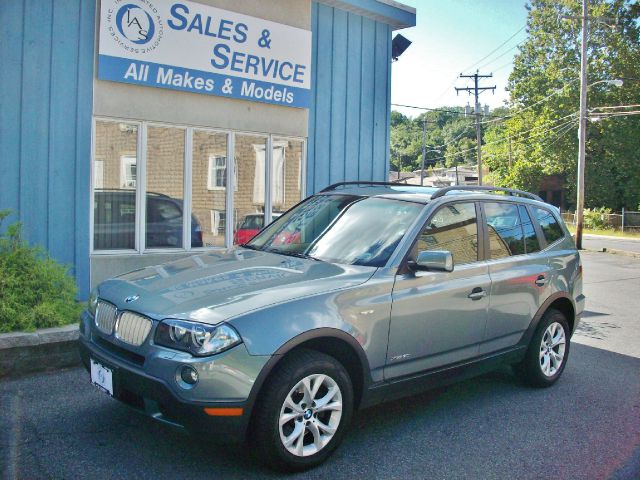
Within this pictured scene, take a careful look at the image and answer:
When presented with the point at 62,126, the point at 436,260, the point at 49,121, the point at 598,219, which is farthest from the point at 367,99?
the point at 598,219

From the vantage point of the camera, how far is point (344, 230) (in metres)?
4.68

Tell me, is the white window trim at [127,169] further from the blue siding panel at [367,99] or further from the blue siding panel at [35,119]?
the blue siding panel at [367,99]

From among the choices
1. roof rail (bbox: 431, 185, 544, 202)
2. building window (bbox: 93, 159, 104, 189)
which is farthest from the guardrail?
building window (bbox: 93, 159, 104, 189)

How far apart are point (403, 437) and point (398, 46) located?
890 centimetres

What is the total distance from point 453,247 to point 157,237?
16.1 ft

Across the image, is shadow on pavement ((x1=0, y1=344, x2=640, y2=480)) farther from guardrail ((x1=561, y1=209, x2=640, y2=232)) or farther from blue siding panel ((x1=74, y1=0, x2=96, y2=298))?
guardrail ((x1=561, y1=209, x2=640, y2=232))

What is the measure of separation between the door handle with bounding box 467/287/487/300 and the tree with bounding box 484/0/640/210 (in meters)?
39.5

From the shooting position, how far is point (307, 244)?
15.4 ft

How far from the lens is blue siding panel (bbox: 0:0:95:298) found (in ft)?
23.1

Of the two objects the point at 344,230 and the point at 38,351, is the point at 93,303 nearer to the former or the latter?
the point at 38,351

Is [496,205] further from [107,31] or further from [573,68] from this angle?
[573,68]

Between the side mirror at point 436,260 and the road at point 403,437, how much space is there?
1.21m

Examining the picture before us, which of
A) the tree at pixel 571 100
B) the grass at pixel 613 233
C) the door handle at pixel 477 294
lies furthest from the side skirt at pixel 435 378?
the tree at pixel 571 100

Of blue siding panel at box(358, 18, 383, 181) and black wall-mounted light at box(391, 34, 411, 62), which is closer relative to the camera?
blue siding panel at box(358, 18, 383, 181)
